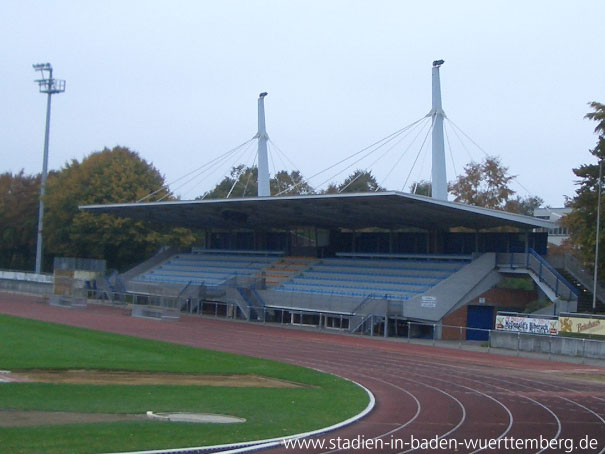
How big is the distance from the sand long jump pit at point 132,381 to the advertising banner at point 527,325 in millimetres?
17012

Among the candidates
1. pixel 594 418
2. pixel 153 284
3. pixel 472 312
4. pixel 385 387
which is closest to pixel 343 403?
pixel 385 387

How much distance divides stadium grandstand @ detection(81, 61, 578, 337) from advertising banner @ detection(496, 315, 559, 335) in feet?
13.9

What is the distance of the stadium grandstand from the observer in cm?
4500

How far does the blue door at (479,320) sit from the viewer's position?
1783 inches

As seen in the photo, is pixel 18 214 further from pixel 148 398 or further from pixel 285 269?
pixel 148 398

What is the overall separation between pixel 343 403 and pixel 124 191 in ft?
193

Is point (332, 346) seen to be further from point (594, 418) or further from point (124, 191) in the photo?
point (124, 191)

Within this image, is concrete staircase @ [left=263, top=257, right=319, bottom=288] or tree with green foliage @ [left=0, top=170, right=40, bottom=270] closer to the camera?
concrete staircase @ [left=263, top=257, right=319, bottom=288]

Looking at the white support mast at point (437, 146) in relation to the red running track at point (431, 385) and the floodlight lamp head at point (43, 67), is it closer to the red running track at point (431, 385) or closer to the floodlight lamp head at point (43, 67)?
the red running track at point (431, 385)

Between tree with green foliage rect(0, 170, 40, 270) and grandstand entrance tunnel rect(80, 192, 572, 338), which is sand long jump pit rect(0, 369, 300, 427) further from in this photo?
tree with green foliage rect(0, 170, 40, 270)

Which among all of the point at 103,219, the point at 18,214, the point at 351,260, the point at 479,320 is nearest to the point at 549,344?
the point at 479,320

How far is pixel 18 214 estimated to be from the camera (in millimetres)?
86062

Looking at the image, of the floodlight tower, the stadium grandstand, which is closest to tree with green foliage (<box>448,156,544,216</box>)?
the stadium grandstand

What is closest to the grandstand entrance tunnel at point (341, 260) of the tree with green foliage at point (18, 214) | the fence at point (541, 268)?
the fence at point (541, 268)
